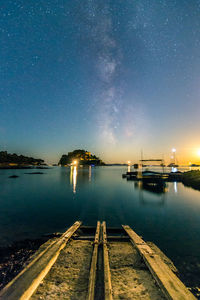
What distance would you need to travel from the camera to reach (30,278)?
363cm

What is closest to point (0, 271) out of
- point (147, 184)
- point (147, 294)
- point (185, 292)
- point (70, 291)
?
point (70, 291)

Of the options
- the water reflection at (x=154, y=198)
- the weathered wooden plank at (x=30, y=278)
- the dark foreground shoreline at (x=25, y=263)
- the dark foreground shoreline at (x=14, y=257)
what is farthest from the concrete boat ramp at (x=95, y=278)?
the water reflection at (x=154, y=198)

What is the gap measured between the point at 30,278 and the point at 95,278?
5.85 feet

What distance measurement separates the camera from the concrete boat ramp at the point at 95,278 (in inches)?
132

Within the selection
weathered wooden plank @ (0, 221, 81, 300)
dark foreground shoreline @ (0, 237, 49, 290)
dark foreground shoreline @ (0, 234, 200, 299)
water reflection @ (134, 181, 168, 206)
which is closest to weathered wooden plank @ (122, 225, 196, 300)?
dark foreground shoreline @ (0, 234, 200, 299)

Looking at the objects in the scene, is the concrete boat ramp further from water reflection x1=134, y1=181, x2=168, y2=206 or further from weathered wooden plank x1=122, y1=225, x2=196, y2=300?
water reflection x1=134, y1=181, x2=168, y2=206

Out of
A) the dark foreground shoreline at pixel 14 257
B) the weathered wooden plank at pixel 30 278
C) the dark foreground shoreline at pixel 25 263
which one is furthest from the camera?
the dark foreground shoreline at pixel 14 257

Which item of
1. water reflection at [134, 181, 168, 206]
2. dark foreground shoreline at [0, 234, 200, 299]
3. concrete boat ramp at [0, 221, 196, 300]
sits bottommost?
water reflection at [134, 181, 168, 206]

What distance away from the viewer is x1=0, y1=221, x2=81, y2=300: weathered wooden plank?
3.12 metres

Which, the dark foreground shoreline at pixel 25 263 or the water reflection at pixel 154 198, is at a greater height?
the dark foreground shoreline at pixel 25 263

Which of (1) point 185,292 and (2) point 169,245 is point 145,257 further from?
(2) point 169,245

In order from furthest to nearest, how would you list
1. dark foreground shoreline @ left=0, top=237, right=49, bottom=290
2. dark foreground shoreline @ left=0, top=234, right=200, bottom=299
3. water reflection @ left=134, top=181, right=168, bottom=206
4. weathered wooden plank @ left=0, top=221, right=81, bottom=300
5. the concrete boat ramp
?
water reflection @ left=134, top=181, right=168, bottom=206 < dark foreground shoreline @ left=0, top=237, right=49, bottom=290 < dark foreground shoreline @ left=0, top=234, right=200, bottom=299 < the concrete boat ramp < weathered wooden plank @ left=0, top=221, right=81, bottom=300

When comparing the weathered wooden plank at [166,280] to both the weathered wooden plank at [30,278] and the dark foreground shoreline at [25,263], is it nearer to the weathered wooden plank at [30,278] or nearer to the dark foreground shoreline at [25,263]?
the dark foreground shoreline at [25,263]

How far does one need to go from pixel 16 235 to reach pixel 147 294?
9540 mm
